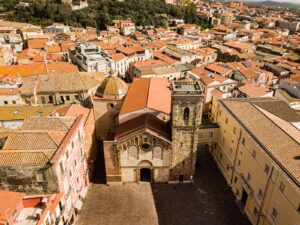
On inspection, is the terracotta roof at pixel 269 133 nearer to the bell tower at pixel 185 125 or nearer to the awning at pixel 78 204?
the bell tower at pixel 185 125

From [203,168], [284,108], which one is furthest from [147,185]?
[284,108]

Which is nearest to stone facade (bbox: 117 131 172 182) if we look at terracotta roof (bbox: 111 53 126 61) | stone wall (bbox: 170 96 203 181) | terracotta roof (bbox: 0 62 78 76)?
stone wall (bbox: 170 96 203 181)

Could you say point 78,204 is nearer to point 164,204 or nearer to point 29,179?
point 29,179

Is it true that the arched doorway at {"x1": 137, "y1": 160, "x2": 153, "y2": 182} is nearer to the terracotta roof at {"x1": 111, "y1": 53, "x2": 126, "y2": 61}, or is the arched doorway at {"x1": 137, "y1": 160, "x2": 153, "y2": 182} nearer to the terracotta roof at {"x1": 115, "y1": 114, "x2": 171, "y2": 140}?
the terracotta roof at {"x1": 115, "y1": 114, "x2": 171, "y2": 140}

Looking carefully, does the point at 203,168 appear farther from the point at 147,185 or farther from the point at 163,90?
the point at 163,90

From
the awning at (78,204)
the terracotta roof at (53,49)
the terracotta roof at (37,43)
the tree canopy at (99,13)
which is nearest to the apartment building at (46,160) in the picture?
the awning at (78,204)
